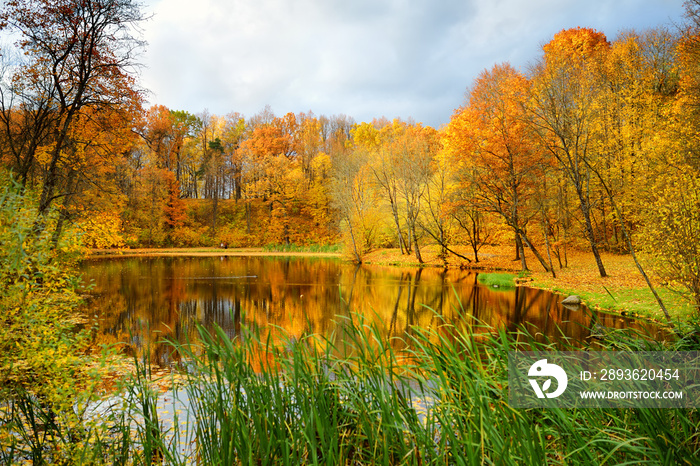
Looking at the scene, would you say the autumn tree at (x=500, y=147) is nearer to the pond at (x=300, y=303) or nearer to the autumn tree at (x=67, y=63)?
the pond at (x=300, y=303)

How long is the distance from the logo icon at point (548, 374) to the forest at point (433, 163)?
3642 millimetres

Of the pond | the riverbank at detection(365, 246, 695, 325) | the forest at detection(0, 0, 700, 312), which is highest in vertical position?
the forest at detection(0, 0, 700, 312)

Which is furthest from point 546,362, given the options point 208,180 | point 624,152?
point 208,180

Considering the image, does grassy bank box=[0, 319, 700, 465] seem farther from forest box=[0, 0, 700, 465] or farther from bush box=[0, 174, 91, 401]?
bush box=[0, 174, 91, 401]

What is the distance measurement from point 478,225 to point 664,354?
2448 centimetres

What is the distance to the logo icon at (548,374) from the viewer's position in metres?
2.75

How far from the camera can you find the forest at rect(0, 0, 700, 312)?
1151 cm

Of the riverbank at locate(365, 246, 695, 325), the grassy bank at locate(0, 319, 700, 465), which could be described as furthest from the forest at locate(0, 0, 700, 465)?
the riverbank at locate(365, 246, 695, 325)

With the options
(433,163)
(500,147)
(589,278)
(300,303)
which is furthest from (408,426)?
(433,163)

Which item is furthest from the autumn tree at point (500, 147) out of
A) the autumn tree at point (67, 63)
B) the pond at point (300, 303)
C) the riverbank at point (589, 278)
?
the autumn tree at point (67, 63)

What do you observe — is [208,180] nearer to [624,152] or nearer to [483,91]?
[483,91]

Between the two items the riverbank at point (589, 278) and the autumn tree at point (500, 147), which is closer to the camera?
the riverbank at point (589, 278)

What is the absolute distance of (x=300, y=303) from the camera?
1316cm

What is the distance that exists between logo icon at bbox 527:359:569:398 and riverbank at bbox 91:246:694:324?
0.69 meters
